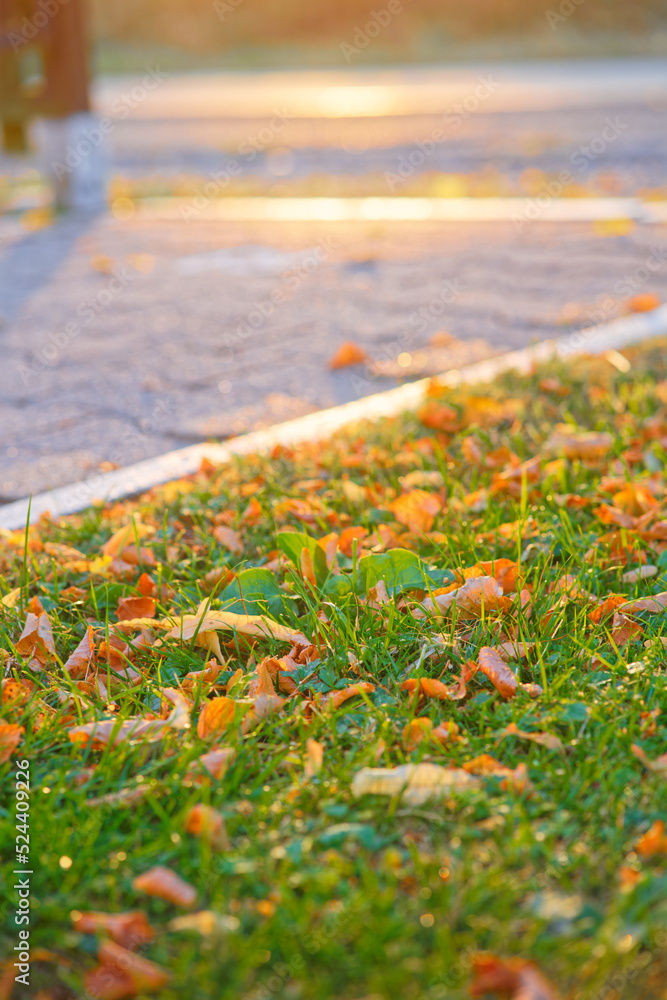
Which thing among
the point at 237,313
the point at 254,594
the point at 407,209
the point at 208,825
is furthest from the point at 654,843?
the point at 407,209

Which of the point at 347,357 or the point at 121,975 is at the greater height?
the point at 121,975

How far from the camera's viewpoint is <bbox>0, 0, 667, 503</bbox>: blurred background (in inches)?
155

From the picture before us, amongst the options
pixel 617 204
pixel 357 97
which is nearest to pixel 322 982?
pixel 617 204

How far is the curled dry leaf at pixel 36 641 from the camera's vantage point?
2111 mm

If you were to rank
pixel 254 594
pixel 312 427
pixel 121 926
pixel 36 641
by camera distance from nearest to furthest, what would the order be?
1. pixel 121 926
2. pixel 36 641
3. pixel 254 594
4. pixel 312 427

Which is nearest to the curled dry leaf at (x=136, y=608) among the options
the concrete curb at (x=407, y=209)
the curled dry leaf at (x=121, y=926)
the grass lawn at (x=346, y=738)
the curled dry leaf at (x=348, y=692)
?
the grass lawn at (x=346, y=738)

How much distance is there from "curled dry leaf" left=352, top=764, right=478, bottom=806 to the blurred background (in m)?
1.83

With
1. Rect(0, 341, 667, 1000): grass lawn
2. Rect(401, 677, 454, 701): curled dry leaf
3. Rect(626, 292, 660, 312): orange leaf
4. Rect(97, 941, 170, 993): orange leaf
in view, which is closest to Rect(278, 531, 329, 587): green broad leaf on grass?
Rect(0, 341, 667, 1000): grass lawn

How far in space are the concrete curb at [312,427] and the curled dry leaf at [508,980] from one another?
1529 millimetres

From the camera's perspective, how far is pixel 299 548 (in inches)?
90.8

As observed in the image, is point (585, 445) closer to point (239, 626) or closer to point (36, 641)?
point (239, 626)

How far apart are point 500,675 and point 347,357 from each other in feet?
7.80

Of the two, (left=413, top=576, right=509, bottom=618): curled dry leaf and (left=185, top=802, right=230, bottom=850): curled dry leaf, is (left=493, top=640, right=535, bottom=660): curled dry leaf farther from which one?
(left=185, top=802, right=230, bottom=850): curled dry leaf

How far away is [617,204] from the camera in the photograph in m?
6.89
